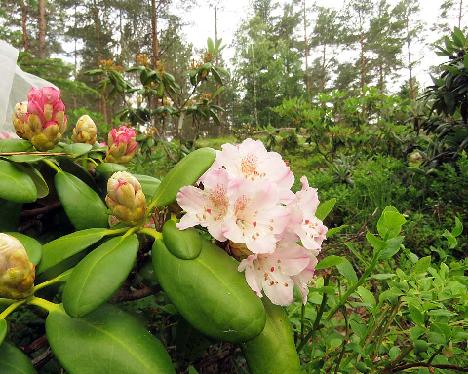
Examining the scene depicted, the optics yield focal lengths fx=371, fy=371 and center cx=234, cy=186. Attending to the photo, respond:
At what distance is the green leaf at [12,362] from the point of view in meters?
0.50

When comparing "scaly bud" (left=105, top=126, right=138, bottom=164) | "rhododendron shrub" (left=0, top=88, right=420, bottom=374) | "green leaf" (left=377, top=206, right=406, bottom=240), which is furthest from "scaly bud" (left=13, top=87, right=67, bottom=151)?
"green leaf" (left=377, top=206, right=406, bottom=240)

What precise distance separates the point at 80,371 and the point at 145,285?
0.84 ft

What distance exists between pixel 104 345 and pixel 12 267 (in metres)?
0.17

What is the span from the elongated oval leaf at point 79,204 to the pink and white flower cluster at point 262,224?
0.19m

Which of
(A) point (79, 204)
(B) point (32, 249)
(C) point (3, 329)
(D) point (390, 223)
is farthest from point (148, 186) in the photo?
(D) point (390, 223)

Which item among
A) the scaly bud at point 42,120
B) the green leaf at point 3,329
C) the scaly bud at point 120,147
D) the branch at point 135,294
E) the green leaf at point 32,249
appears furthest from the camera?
the scaly bud at point 120,147

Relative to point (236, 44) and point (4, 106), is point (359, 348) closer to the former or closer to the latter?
point (4, 106)

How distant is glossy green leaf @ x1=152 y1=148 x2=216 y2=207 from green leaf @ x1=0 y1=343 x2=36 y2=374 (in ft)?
0.97

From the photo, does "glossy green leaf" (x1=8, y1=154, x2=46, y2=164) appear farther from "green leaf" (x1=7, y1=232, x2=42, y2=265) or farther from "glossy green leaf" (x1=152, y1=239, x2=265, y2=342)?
"glossy green leaf" (x1=152, y1=239, x2=265, y2=342)

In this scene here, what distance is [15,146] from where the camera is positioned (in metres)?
0.79

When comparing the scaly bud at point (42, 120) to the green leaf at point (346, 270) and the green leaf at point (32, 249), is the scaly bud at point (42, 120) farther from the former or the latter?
the green leaf at point (346, 270)

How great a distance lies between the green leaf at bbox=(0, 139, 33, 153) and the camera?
2.54 ft

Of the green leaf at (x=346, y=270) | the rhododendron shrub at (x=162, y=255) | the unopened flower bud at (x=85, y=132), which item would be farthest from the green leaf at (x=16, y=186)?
the green leaf at (x=346, y=270)

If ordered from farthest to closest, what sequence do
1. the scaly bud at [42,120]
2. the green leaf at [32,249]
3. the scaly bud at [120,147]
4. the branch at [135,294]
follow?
the scaly bud at [120,147] → the scaly bud at [42,120] → the branch at [135,294] → the green leaf at [32,249]
